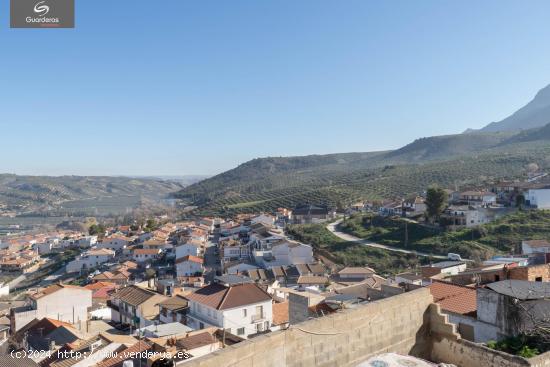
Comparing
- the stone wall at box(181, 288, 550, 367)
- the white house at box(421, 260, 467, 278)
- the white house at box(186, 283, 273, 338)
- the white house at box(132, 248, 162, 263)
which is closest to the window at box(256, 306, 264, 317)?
the white house at box(186, 283, 273, 338)

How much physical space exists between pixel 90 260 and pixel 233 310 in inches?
1820

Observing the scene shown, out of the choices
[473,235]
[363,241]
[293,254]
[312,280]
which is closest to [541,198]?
[473,235]

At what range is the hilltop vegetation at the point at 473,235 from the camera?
4219 cm

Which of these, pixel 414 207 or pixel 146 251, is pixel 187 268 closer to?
pixel 146 251

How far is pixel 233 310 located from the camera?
68.2ft

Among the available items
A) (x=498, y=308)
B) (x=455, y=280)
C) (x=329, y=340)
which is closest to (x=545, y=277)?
(x=455, y=280)

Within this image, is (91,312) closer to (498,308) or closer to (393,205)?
(498,308)

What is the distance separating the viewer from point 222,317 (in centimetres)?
2028

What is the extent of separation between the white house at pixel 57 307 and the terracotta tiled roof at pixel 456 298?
19.6 metres

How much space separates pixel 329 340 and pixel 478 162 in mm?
105100

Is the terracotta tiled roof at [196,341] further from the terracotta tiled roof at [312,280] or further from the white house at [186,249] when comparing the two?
the white house at [186,249]

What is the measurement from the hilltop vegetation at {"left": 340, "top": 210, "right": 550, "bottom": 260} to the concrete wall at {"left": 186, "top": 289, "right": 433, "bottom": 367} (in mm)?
36619

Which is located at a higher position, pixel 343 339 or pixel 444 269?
pixel 343 339

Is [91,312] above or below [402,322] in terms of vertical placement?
below
